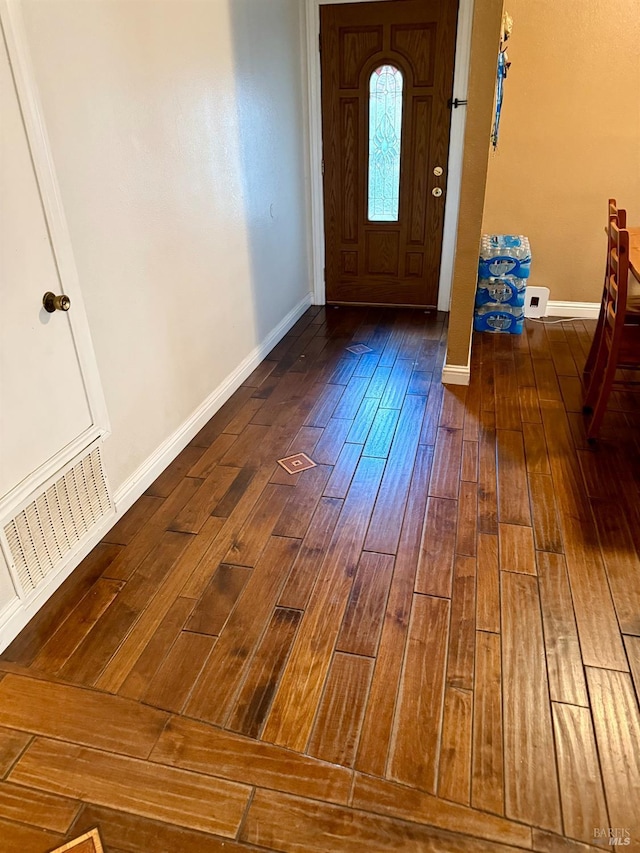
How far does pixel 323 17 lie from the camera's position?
410 cm

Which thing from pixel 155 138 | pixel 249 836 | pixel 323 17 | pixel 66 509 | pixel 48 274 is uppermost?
pixel 323 17

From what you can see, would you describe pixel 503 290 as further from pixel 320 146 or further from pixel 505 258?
pixel 320 146

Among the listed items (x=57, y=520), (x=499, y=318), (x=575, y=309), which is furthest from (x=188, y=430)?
(x=575, y=309)

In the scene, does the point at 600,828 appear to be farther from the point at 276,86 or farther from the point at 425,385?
the point at 276,86

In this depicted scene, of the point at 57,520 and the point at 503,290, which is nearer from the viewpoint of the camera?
the point at 57,520

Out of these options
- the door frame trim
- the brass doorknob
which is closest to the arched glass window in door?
the door frame trim

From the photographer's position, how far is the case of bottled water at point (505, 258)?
3.95m

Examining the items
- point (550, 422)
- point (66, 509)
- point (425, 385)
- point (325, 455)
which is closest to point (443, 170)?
point (425, 385)

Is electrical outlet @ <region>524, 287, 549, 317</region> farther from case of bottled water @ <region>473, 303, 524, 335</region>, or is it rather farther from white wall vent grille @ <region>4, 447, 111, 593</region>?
white wall vent grille @ <region>4, 447, 111, 593</region>

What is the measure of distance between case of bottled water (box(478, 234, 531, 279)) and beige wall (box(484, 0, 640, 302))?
0.38m

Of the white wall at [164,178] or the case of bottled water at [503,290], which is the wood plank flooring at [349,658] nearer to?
the white wall at [164,178]

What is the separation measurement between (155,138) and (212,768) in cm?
233

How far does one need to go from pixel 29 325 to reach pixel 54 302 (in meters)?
0.12
